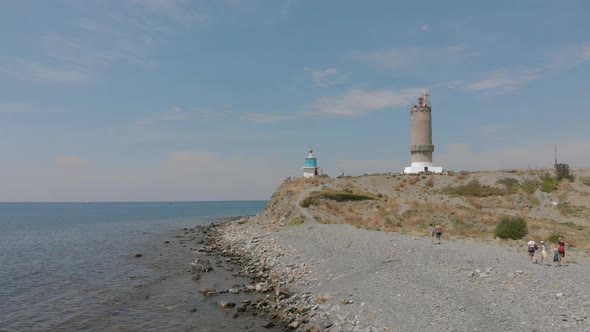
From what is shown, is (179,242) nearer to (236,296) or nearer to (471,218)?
(236,296)

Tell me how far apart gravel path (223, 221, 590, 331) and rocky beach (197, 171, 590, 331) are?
0.12 ft

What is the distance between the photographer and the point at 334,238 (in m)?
33.8

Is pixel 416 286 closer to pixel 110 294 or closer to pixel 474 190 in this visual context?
pixel 110 294

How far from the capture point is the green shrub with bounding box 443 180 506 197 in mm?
54281

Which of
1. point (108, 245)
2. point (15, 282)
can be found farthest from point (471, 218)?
point (108, 245)

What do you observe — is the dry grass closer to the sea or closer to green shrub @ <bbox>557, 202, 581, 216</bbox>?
green shrub @ <bbox>557, 202, 581, 216</bbox>

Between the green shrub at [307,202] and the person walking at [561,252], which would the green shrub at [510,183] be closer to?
the green shrub at [307,202]

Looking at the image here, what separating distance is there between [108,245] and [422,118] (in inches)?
2031

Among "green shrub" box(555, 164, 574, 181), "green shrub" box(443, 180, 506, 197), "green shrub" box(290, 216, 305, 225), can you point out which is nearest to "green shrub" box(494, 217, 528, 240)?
"green shrub" box(290, 216, 305, 225)

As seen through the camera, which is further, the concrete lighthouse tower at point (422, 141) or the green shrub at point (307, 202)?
the concrete lighthouse tower at point (422, 141)

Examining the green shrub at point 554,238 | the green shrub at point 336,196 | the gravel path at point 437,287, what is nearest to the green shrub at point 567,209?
the green shrub at point 554,238

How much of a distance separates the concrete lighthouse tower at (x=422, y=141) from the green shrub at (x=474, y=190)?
9.61 m

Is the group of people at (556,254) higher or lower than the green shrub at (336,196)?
lower

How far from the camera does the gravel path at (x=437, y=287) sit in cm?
1451
